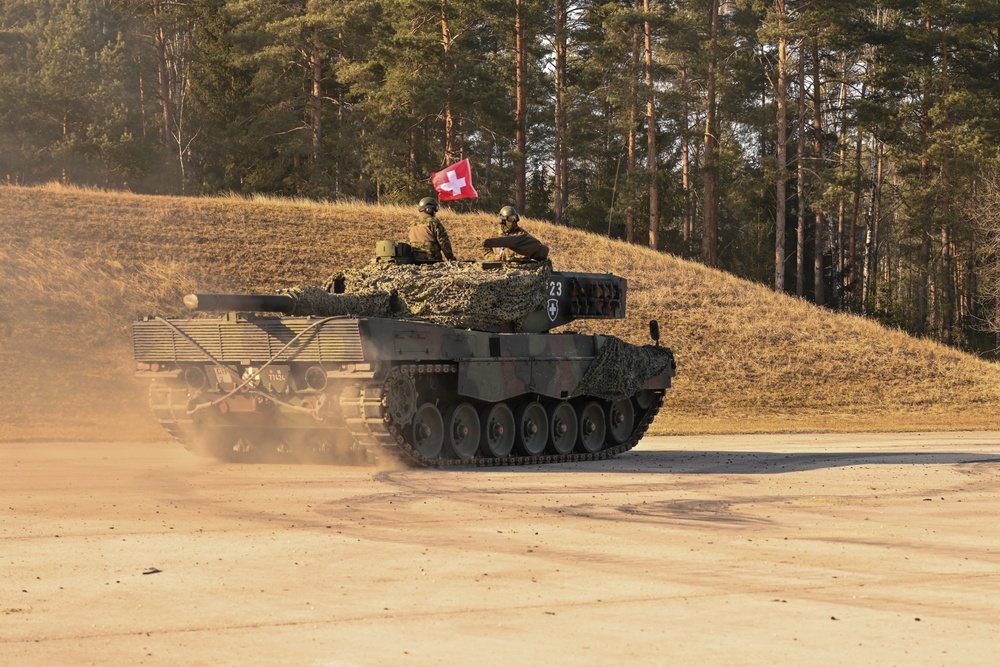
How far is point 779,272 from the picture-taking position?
185ft

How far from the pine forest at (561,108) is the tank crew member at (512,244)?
34.1m

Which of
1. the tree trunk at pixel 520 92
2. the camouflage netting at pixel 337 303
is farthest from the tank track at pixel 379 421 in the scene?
the tree trunk at pixel 520 92

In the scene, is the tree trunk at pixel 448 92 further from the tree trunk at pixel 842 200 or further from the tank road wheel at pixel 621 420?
the tank road wheel at pixel 621 420

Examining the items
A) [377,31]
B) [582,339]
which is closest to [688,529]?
[582,339]

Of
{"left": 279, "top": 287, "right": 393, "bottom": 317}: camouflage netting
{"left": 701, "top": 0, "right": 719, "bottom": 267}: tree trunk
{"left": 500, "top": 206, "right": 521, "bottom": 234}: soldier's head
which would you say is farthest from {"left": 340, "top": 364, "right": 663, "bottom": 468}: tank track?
{"left": 701, "top": 0, "right": 719, "bottom": 267}: tree trunk

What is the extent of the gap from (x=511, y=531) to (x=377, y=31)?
51.1 meters

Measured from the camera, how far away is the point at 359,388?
1733cm

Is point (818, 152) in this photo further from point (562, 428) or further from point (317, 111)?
point (562, 428)

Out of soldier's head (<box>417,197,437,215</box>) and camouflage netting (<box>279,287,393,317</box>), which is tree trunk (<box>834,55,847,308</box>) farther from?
camouflage netting (<box>279,287,393,317</box>)

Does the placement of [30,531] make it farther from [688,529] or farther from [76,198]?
[76,198]

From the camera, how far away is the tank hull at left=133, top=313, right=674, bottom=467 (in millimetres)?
17359

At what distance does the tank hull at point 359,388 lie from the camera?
Result: 17.4m

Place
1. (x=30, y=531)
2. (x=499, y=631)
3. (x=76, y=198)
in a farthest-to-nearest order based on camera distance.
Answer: (x=76, y=198) < (x=30, y=531) < (x=499, y=631)

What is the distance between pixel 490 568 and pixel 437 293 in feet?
33.4
